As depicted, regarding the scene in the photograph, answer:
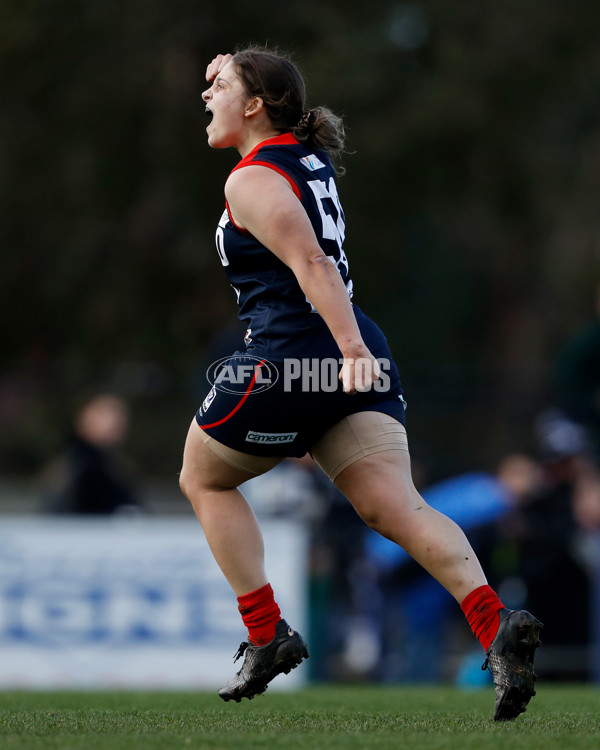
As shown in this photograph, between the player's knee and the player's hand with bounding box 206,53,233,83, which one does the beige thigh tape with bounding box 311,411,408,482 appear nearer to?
the player's knee

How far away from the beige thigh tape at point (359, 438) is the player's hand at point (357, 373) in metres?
0.24

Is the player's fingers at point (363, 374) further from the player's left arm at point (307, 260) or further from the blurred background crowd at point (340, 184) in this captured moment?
the blurred background crowd at point (340, 184)

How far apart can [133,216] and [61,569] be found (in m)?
11.3

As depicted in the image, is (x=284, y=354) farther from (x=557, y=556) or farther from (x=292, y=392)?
(x=557, y=556)

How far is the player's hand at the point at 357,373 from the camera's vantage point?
334cm

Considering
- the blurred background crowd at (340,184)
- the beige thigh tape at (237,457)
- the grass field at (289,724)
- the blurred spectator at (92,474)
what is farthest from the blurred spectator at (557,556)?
the blurred background crowd at (340,184)

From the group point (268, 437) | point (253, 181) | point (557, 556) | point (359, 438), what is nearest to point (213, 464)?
point (268, 437)

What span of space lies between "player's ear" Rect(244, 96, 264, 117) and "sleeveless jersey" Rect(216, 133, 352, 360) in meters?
0.12

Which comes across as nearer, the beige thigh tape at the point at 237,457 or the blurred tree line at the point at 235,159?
the beige thigh tape at the point at 237,457

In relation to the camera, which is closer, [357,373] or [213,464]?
[357,373]

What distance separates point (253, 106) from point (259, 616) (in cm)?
156

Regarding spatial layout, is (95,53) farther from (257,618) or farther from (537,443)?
(257,618)

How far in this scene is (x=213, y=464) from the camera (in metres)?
3.65

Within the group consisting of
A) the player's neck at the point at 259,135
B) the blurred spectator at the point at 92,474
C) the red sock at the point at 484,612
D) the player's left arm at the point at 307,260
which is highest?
the blurred spectator at the point at 92,474
